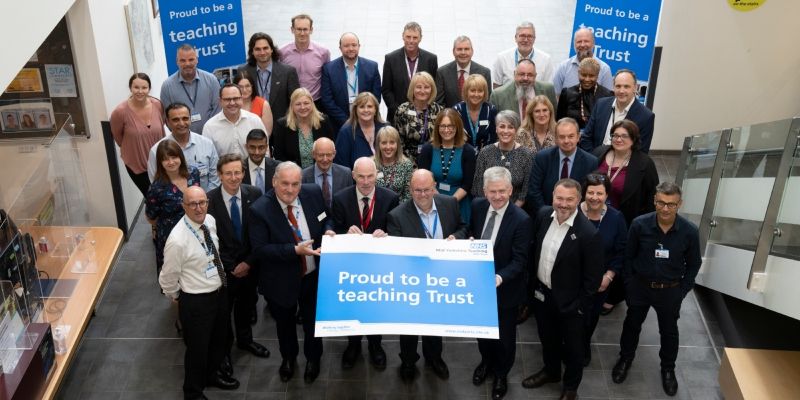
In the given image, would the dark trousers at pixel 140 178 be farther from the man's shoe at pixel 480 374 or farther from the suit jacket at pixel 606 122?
the suit jacket at pixel 606 122

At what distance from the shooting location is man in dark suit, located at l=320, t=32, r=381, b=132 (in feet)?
26.6

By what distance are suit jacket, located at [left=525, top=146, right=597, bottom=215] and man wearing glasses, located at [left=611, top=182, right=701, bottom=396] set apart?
27.9 inches

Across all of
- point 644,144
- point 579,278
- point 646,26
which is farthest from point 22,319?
point 646,26

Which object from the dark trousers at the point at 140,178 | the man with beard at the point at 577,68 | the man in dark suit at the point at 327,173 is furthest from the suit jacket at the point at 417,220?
the dark trousers at the point at 140,178

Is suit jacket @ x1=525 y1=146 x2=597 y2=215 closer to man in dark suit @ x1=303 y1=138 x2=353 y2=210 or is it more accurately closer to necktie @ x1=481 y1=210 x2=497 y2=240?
necktie @ x1=481 y1=210 x2=497 y2=240

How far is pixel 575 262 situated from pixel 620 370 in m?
1.34

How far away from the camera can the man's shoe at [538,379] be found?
239 inches

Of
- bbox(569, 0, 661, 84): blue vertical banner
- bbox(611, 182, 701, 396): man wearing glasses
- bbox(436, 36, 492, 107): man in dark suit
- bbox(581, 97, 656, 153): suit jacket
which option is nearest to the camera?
bbox(611, 182, 701, 396): man wearing glasses

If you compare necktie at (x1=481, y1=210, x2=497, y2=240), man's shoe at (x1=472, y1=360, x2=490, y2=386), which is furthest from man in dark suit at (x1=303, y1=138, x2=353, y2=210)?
man's shoe at (x1=472, y1=360, x2=490, y2=386)

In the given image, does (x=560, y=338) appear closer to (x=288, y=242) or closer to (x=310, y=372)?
(x=310, y=372)

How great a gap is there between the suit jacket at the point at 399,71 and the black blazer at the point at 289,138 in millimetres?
1402

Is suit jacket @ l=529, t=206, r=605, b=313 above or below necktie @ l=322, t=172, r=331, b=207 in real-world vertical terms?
below

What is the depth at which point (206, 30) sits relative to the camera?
8.59 m

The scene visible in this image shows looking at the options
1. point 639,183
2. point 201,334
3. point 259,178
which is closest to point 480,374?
point 639,183
